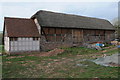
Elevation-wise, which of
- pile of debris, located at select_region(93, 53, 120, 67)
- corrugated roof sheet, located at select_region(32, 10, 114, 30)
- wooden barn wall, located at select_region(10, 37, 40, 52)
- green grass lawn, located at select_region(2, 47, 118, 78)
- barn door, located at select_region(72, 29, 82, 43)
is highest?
corrugated roof sheet, located at select_region(32, 10, 114, 30)

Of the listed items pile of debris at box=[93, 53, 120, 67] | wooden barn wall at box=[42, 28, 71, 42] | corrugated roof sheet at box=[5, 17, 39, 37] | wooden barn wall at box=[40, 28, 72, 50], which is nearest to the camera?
pile of debris at box=[93, 53, 120, 67]

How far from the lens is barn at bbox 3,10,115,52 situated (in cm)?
2080

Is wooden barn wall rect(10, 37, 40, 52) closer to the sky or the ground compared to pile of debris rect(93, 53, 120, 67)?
closer to the sky

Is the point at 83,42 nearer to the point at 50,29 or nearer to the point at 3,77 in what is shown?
the point at 50,29

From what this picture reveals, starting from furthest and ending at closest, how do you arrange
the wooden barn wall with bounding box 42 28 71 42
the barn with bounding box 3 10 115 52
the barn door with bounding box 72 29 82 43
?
1. the barn door with bounding box 72 29 82 43
2. the wooden barn wall with bounding box 42 28 71 42
3. the barn with bounding box 3 10 115 52

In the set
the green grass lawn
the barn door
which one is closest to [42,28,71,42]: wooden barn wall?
the barn door

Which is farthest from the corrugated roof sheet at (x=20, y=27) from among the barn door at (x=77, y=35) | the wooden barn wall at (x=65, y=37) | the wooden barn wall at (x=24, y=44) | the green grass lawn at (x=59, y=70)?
the green grass lawn at (x=59, y=70)

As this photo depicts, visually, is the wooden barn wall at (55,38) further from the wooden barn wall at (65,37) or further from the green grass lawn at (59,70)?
the green grass lawn at (59,70)

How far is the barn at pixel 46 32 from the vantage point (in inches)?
819

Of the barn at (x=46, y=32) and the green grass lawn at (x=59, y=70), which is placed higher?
the barn at (x=46, y=32)

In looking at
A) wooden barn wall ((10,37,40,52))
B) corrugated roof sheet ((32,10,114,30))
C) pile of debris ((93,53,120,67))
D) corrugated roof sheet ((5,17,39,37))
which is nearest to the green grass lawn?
pile of debris ((93,53,120,67))

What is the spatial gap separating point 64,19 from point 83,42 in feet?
21.7

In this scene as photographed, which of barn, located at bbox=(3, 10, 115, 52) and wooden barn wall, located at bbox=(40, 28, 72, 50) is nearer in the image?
barn, located at bbox=(3, 10, 115, 52)

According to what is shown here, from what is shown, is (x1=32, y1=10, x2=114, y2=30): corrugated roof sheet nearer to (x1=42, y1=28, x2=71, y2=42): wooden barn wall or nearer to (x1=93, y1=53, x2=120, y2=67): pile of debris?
(x1=42, y1=28, x2=71, y2=42): wooden barn wall
